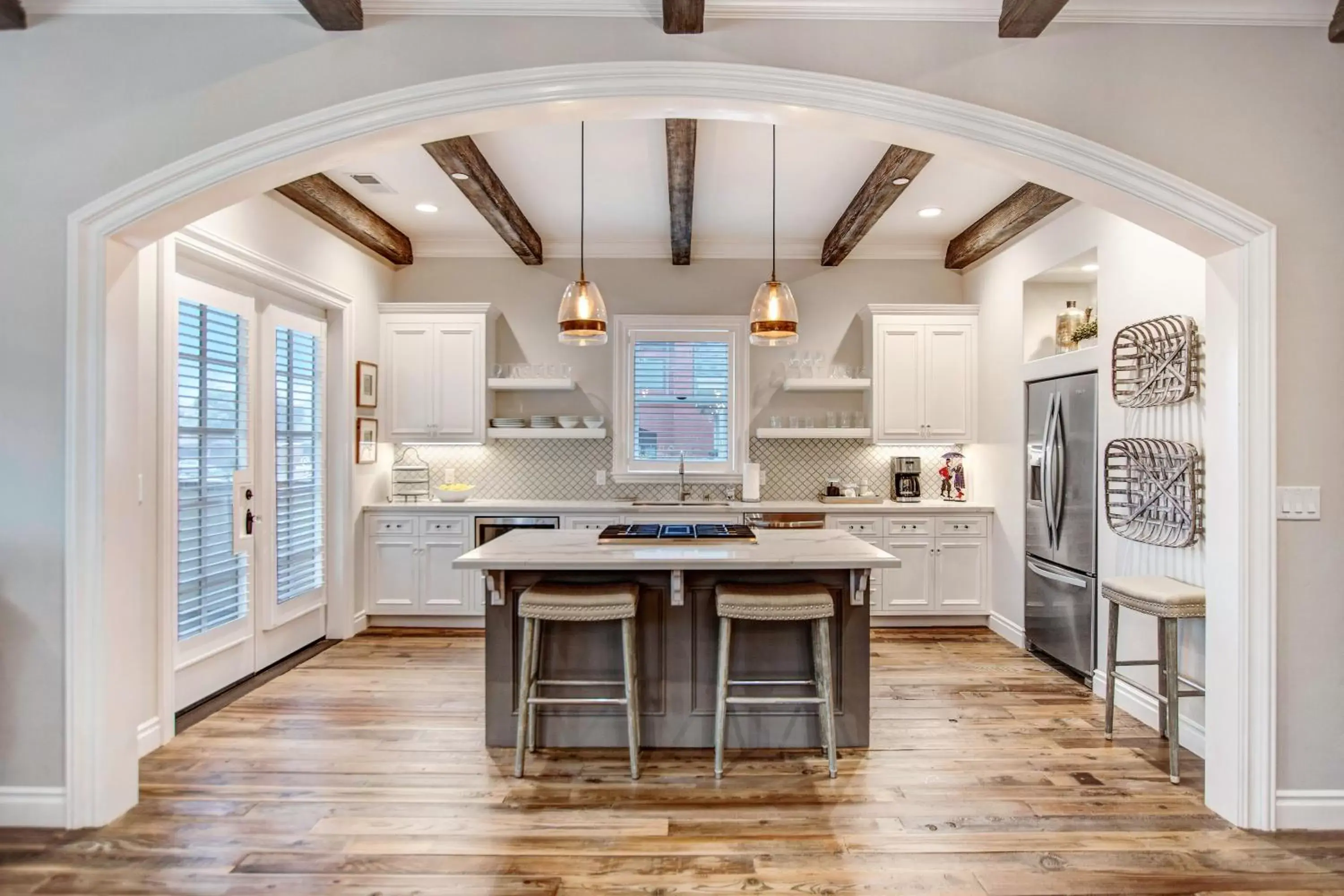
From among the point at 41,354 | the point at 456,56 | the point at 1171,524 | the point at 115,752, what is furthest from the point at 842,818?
the point at 41,354

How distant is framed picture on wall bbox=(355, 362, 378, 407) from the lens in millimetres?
4973

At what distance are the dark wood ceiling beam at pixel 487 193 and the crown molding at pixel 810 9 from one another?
77cm

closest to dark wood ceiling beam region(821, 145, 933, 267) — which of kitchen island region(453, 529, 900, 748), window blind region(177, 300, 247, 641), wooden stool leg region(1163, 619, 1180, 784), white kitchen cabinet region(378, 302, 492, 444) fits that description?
kitchen island region(453, 529, 900, 748)

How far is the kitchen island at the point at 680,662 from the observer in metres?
3.10

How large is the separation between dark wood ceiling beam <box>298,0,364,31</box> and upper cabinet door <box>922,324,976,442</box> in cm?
428

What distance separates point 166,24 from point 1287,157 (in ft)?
13.5

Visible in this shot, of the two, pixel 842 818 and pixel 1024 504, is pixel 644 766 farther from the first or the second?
pixel 1024 504

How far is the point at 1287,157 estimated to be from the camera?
2.55 meters

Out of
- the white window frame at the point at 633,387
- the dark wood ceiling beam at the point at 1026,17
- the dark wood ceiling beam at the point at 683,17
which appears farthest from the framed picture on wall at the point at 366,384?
the dark wood ceiling beam at the point at 1026,17

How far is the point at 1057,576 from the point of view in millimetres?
4230

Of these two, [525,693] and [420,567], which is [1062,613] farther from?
[420,567]

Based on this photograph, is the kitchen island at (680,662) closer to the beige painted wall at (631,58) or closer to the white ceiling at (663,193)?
the beige painted wall at (631,58)

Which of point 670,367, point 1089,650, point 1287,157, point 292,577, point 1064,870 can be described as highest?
point 1287,157

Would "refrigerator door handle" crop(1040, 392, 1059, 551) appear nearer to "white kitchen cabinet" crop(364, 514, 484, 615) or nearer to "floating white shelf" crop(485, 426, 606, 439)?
"floating white shelf" crop(485, 426, 606, 439)
